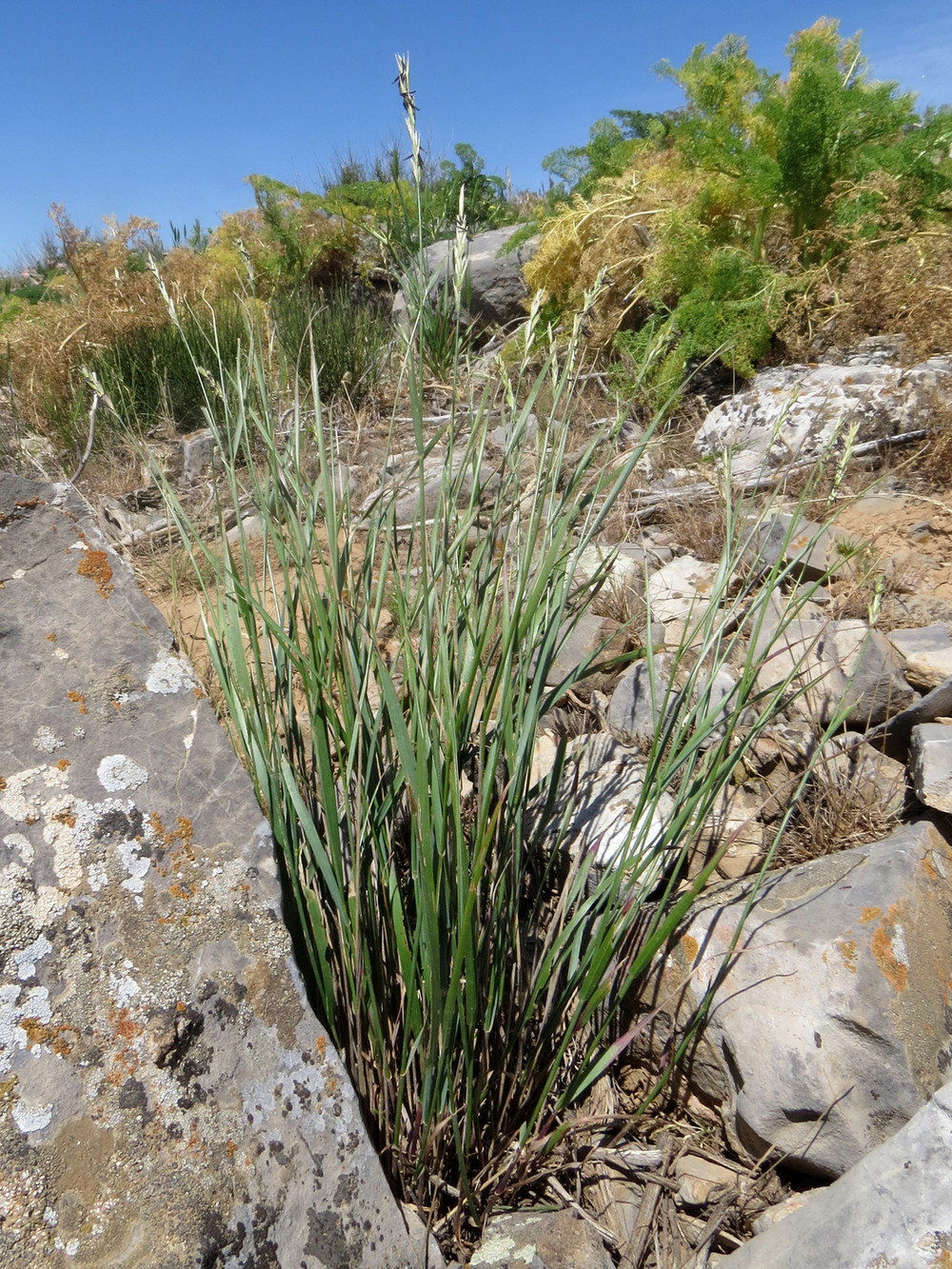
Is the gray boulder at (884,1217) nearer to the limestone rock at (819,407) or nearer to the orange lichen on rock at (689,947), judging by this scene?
the orange lichen on rock at (689,947)

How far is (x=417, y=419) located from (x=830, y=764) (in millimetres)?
1349

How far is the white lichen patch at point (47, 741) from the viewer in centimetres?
122

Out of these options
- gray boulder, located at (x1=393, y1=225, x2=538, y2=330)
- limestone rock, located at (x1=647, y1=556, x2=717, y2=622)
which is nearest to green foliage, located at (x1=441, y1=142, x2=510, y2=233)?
gray boulder, located at (x1=393, y1=225, x2=538, y2=330)

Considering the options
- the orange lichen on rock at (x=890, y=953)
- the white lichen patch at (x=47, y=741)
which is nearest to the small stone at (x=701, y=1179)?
the orange lichen on rock at (x=890, y=953)

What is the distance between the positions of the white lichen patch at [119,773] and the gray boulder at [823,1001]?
960 millimetres

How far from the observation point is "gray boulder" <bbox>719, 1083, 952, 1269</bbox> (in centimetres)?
94

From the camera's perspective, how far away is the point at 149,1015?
104 cm

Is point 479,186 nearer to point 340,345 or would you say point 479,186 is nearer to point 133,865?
point 340,345

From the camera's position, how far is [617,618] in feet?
8.70

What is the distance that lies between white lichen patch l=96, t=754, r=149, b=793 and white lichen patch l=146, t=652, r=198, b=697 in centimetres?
14

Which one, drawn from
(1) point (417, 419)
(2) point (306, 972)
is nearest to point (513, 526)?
(1) point (417, 419)

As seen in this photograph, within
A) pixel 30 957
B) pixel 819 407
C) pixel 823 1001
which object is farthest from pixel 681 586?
pixel 30 957

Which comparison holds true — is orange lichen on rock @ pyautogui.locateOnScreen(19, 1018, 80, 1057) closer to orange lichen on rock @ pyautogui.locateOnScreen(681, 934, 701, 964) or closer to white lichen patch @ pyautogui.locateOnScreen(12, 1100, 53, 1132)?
white lichen patch @ pyautogui.locateOnScreen(12, 1100, 53, 1132)

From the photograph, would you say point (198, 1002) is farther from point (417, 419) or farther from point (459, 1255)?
point (417, 419)
